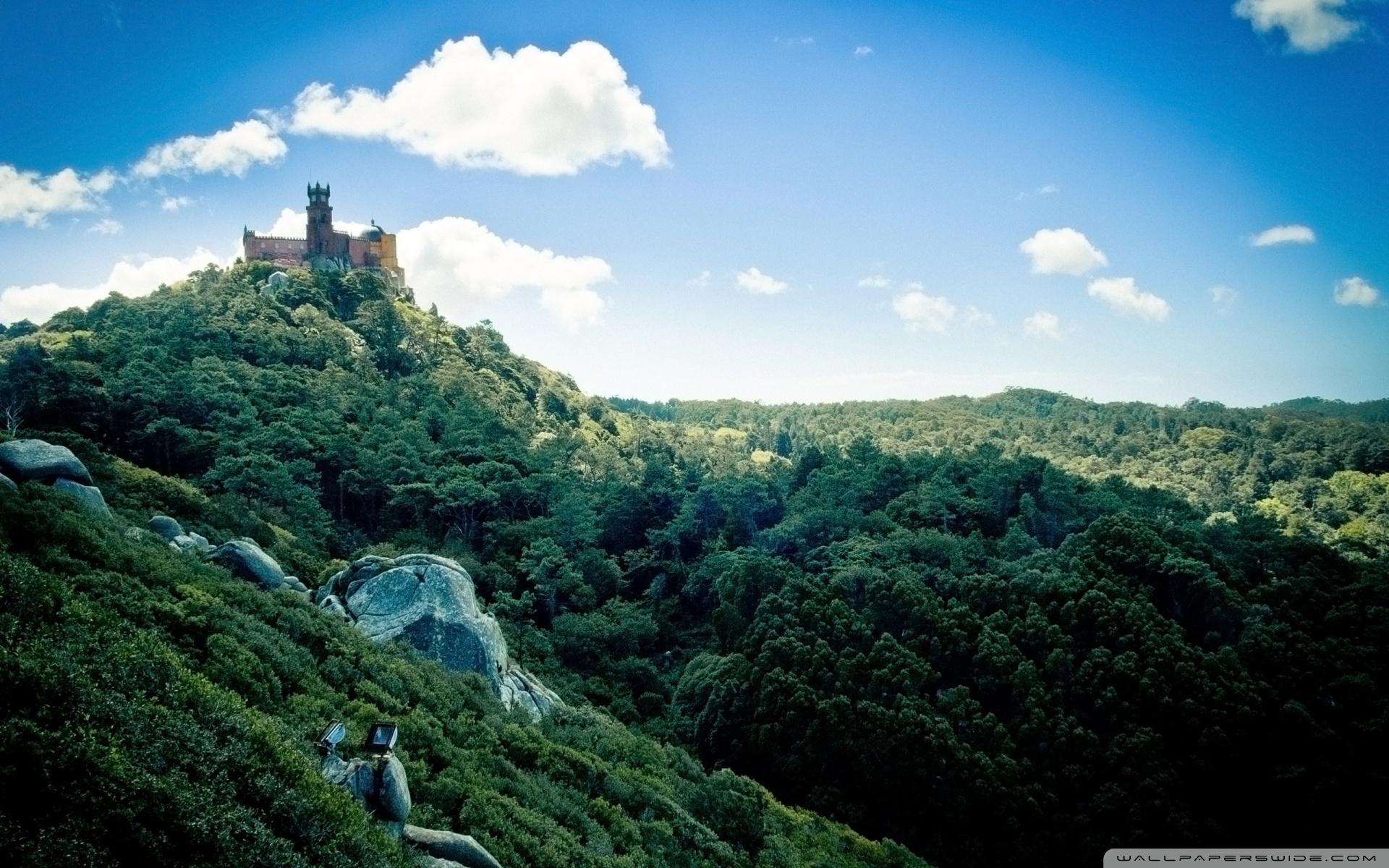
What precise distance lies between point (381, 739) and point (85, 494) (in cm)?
1323

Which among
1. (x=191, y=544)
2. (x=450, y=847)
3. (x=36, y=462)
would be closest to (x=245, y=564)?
(x=191, y=544)

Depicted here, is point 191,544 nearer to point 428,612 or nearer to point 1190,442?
point 428,612

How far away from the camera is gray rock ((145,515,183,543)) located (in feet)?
68.1

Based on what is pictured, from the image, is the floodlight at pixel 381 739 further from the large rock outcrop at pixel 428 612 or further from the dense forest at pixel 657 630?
the large rock outcrop at pixel 428 612

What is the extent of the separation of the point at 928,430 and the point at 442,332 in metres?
67.8

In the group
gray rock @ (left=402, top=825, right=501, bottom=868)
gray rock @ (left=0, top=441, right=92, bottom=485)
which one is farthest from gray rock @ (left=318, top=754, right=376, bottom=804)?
gray rock @ (left=0, top=441, right=92, bottom=485)

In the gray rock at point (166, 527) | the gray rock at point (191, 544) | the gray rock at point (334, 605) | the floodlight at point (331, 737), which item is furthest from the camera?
the gray rock at point (334, 605)

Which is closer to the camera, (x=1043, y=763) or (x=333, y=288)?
(x=1043, y=763)

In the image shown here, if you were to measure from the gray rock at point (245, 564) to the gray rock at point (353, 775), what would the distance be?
431 inches

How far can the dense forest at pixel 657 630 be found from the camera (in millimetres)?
9555

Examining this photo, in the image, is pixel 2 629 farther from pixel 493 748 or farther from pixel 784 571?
pixel 784 571

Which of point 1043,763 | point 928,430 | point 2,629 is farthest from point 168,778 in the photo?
point 928,430

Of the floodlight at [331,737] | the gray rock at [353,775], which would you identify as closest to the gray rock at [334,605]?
the floodlight at [331,737]

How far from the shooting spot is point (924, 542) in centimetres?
3900
